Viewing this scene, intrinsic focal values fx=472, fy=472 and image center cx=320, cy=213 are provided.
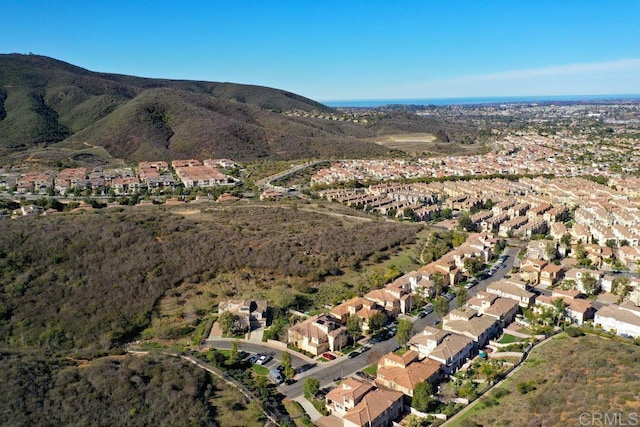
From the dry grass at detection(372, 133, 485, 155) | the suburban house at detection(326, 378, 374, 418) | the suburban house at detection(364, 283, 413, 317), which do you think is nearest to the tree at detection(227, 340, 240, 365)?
the suburban house at detection(326, 378, 374, 418)

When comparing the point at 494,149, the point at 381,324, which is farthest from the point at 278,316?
the point at 494,149

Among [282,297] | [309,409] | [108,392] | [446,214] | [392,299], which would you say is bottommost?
[309,409]

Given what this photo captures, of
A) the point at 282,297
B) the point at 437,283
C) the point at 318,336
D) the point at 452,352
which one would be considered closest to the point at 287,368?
the point at 318,336

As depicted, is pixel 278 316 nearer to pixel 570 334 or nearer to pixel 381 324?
pixel 381 324

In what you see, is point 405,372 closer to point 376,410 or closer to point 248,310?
point 376,410

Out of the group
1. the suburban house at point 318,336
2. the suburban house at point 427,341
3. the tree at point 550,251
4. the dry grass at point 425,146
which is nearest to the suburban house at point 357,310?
the suburban house at point 318,336

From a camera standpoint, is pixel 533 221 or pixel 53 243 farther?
pixel 533 221
